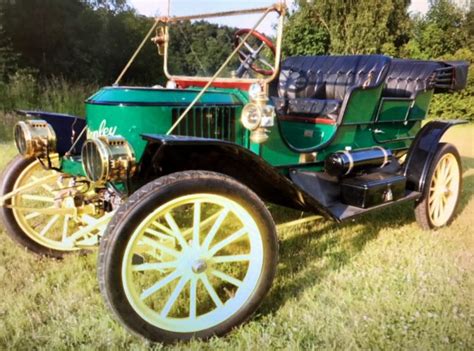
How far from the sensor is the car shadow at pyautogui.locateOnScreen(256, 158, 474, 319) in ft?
9.59

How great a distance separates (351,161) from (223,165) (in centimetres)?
114

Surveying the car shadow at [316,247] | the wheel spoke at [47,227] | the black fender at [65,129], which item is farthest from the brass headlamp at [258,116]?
the wheel spoke at [47,227]

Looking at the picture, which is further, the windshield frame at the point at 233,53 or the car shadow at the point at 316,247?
the car shadow at the point at 316,247

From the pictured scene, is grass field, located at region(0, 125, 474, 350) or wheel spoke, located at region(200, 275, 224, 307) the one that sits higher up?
wheel spoke, located at region(200, 275, 224, 307)

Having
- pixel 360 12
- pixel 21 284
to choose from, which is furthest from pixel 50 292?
pixel 360 12

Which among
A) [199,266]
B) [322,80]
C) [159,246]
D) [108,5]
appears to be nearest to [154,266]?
[159,246]

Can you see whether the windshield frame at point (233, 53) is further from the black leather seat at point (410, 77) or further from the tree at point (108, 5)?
the tree at point (108, 5)

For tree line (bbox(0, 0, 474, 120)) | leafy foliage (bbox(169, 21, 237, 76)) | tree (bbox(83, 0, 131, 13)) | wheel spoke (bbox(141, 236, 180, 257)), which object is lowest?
wheel spoke (bbox(141, 236, 180, 257))

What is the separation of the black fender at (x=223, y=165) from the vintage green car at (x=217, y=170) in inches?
0.5

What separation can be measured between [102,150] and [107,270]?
1.98 ft

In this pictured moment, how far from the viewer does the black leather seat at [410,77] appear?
4.36m

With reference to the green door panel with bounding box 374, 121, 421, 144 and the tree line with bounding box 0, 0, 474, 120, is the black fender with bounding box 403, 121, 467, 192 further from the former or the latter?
the tree line with bounding box 0, 0, 474, 120

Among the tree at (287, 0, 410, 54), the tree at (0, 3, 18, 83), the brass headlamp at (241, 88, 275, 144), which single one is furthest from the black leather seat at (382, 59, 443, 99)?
the tree at (287, 0, 410, 54)

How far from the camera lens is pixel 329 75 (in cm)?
462
